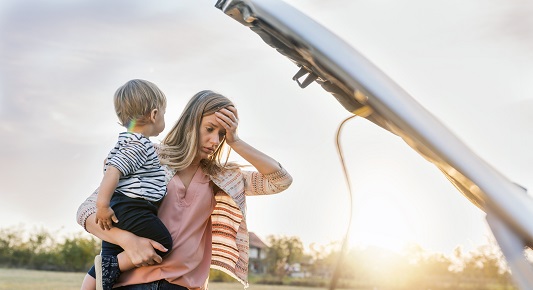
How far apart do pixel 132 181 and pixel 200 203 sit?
400mm

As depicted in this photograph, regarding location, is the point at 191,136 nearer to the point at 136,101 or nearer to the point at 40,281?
the point at 136,101

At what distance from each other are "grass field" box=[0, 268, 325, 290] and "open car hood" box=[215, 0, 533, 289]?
19078mm

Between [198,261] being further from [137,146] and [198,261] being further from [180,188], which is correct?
[137,146]

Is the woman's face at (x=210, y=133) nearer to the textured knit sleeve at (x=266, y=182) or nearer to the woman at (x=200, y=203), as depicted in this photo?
the woman at (x=200, y=203)

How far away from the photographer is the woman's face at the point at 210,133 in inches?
142

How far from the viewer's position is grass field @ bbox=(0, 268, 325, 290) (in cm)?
2091

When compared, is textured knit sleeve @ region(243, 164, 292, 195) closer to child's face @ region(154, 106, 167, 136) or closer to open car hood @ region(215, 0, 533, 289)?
child's face @ region(154, 106, 167, 136)

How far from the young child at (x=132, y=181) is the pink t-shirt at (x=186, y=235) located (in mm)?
65

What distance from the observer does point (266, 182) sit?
3844 millimetres

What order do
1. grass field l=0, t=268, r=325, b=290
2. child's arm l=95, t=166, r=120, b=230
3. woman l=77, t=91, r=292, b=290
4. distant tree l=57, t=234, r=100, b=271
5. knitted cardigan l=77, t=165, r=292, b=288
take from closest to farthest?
child's arm l=95, t=166, r=120, b=230 < woman l=77, t=91, r=292, b=290 < knitted cardigan l=77, t=165, r=292, b=288 < grass field l=0, t=268, r=325, b=290 < distant tree l=57, t=234, r=100, b=271

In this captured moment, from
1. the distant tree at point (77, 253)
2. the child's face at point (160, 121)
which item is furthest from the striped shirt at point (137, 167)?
the distant tree at point (77, 253)

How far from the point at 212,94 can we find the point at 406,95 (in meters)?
2.23

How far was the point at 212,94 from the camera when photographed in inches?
146

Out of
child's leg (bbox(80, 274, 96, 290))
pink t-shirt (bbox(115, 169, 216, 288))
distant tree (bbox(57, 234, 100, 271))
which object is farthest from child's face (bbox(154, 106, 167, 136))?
distant tree (bbox(57, 234, 100, 271))
